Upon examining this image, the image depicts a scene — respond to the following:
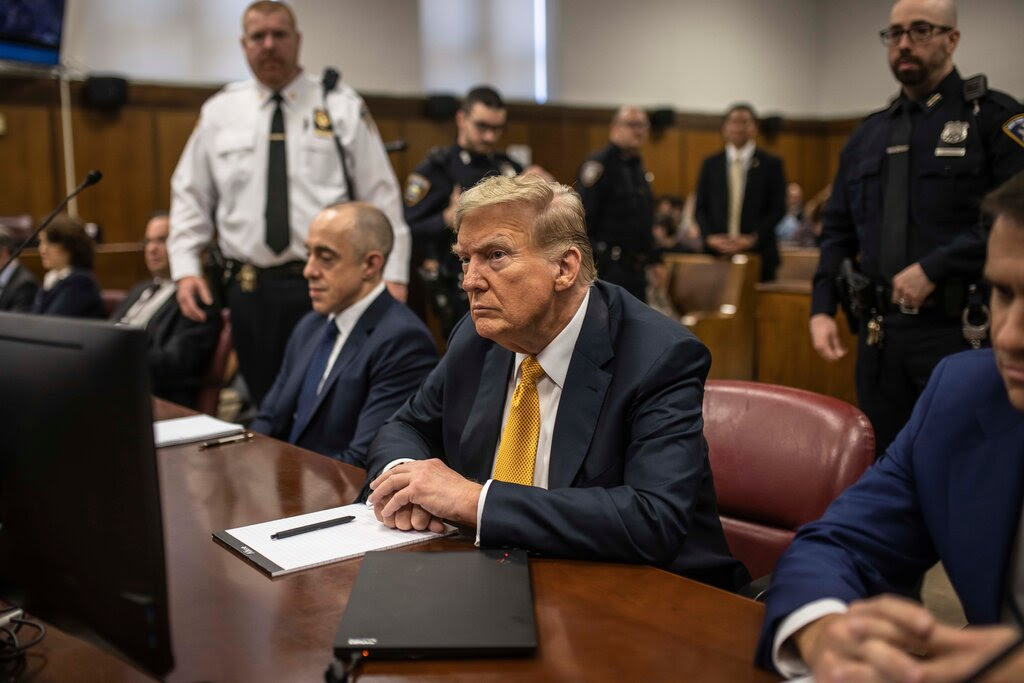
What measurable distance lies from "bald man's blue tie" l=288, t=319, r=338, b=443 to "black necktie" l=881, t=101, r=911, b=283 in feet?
5.16

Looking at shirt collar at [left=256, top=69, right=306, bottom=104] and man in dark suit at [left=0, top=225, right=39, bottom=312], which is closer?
shirt collar at [left=256, top=69, right=306, bottom=104]

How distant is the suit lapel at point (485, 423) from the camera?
1710 mm

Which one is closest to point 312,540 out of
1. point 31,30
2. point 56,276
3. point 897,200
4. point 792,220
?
point 897,200

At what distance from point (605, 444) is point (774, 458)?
0.36 meters

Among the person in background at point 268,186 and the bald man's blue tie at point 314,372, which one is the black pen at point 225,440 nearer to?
the bald man's blue tie at point 314,372

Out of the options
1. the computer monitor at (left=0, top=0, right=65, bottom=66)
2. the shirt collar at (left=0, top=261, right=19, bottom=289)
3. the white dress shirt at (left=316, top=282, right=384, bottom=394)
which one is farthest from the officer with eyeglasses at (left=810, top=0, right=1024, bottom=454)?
the computer monitor at (left=0, top=0, right=65, bottom=66)

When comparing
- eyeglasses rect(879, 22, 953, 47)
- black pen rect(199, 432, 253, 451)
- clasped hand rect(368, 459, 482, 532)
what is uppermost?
eyeglasses rect(879, 22, 953, 47)

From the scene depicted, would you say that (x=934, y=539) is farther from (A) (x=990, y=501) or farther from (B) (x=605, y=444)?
(B) (x=605, y=444)

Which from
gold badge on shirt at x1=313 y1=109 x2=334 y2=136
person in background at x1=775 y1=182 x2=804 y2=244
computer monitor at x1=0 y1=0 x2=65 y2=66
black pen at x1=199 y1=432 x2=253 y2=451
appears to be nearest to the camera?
black pen at x1=199 y1=432 x2=253 y2=451

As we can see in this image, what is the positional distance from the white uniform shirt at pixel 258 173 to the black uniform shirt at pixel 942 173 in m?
1.57

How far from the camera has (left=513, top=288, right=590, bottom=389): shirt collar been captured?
168cm

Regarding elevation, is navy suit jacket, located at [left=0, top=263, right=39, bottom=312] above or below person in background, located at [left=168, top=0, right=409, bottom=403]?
below

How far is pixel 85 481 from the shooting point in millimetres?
905

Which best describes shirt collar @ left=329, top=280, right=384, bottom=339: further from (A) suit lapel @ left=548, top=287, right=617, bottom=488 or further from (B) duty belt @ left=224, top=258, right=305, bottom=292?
(A) suit lapel @ left=548, top=287, right=617, bottom=488
